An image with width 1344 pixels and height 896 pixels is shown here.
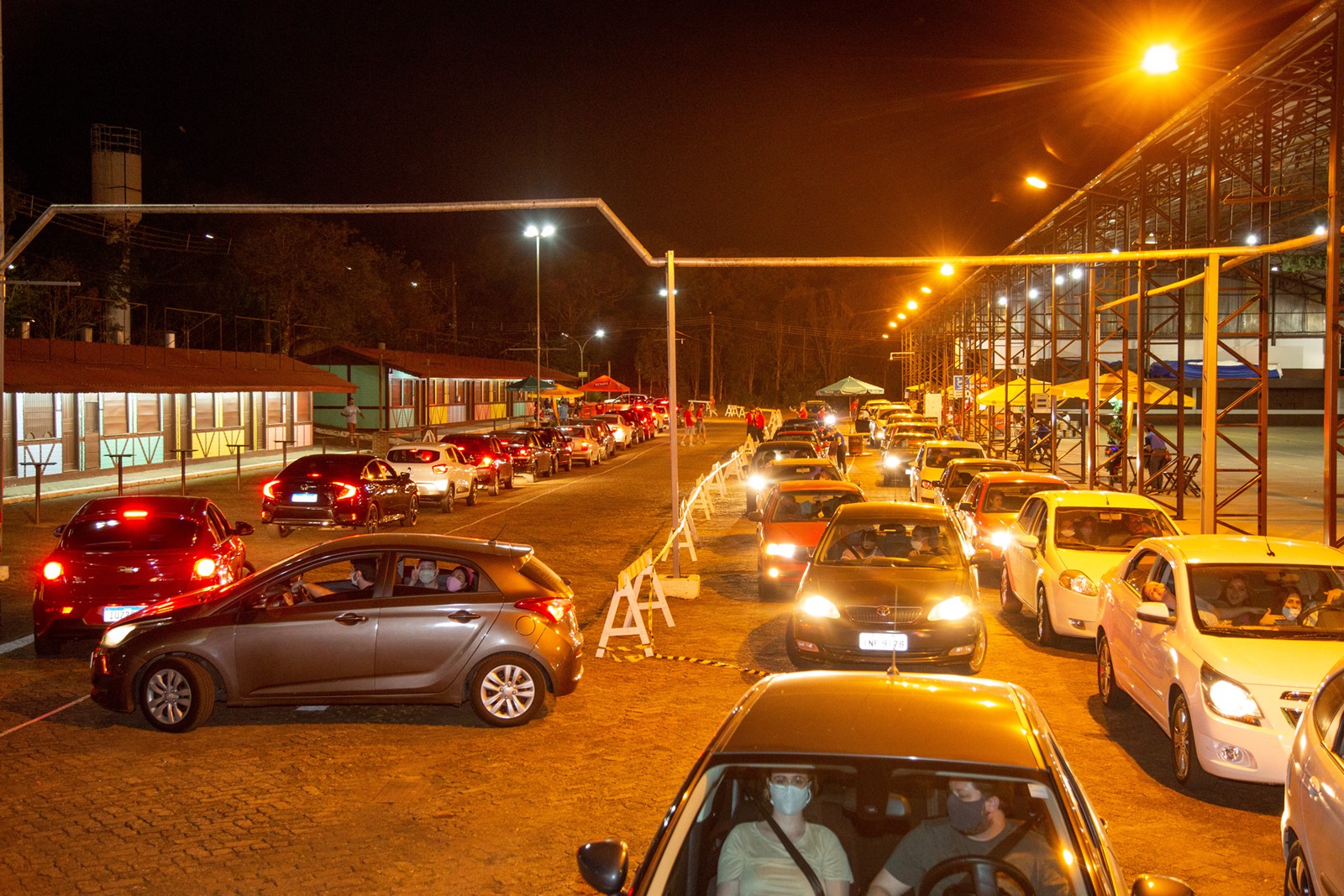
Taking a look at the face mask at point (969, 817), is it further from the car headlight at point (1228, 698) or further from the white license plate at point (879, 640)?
the white license plate at point (879, 640)

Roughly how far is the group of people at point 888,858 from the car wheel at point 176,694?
6647 mm

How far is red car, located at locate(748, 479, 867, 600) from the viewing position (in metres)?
15.5

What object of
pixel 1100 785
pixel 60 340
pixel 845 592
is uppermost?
pixel 60 340

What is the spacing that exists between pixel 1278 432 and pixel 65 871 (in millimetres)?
73201

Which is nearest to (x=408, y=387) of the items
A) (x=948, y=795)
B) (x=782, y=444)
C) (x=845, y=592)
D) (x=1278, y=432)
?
(x=782, y=444)

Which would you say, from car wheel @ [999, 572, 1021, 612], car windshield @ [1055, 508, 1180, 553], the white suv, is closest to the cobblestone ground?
car windshield @ [1055, 508, 1180, 553]

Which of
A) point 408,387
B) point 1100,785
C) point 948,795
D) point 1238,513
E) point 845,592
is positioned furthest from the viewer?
point 408,387

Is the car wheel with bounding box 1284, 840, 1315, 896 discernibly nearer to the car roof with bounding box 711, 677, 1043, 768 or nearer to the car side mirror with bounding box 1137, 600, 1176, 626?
the car roof with bounding box 711, 677, 1043, 768

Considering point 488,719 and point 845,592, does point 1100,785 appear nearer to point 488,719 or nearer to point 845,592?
point 845,592

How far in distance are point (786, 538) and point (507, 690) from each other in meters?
6.92

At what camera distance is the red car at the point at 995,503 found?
17.0 meters

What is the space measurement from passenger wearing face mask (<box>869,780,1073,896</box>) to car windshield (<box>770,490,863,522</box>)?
1220 centimetres

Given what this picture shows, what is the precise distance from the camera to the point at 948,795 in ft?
12.0

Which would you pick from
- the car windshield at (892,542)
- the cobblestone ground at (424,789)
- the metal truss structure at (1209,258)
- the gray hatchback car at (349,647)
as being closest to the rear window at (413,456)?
the metal truss structure at (1209,258)
